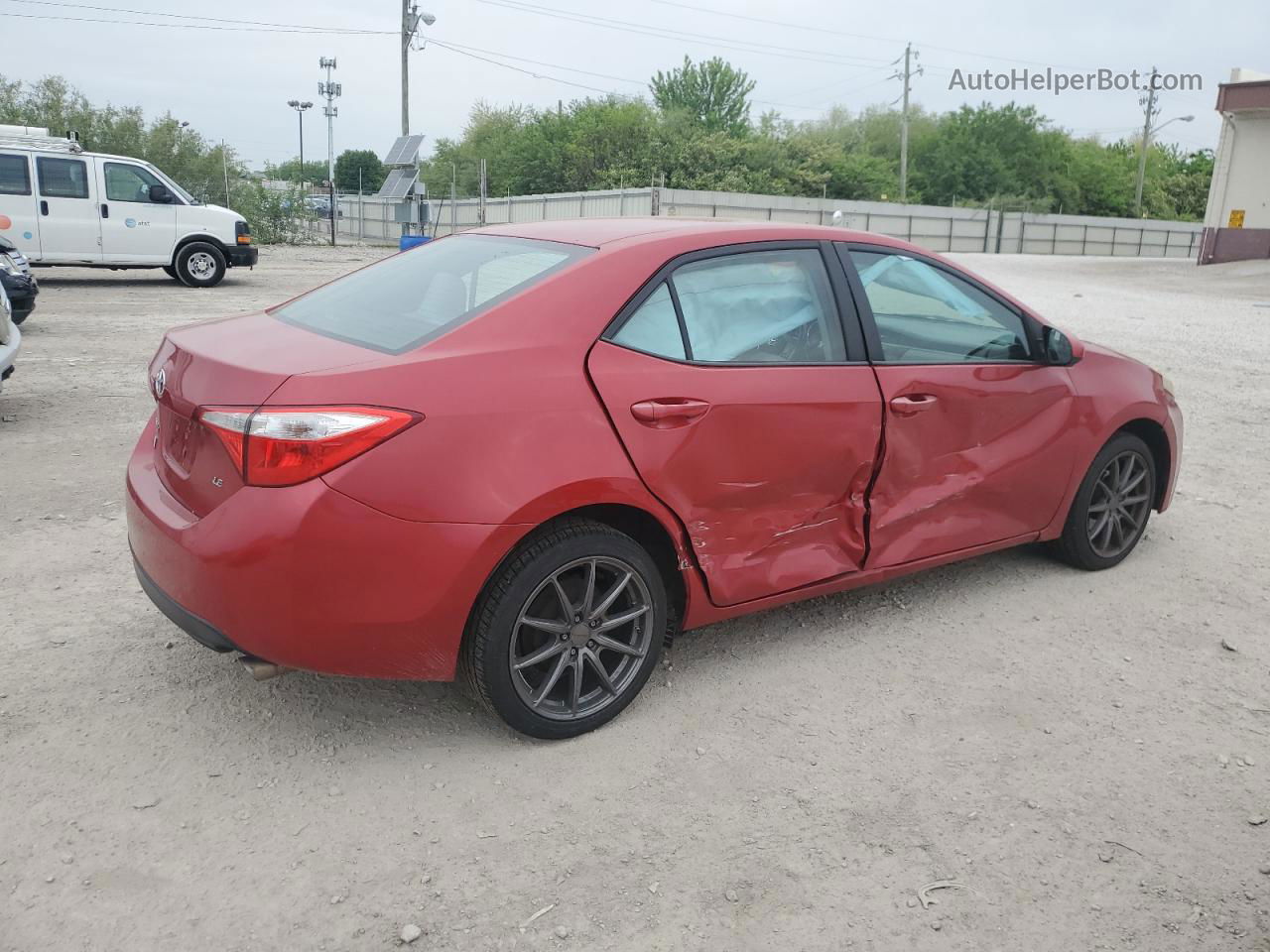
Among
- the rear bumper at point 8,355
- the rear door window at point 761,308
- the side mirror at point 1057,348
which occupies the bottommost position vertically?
the rear bumper at point 8,355

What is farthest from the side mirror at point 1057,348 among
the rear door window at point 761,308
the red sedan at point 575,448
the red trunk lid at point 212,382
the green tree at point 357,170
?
the green tree at point 357,170

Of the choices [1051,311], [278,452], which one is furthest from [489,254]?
[1051,311]

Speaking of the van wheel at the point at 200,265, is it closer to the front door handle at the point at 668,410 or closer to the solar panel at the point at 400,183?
the solar panel at the point at 400,183

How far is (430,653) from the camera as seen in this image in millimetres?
2924

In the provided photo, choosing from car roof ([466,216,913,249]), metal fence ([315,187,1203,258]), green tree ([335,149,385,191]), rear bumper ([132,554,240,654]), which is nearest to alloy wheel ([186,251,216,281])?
metal fence ([315,187,1203,258])

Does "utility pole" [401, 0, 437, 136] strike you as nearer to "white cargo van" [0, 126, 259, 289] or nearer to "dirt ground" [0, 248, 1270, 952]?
"white cargo van" [0, 126, 259, 289]

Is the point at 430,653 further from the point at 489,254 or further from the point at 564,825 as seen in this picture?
the point at 489,254

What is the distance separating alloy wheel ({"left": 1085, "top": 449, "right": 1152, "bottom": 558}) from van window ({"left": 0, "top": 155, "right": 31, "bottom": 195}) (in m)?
15.8

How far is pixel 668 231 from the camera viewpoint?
352 cm

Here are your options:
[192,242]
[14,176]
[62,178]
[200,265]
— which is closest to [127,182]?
[62,178]

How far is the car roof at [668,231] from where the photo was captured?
3479 millimetres

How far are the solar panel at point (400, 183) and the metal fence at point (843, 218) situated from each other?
60.8 inches

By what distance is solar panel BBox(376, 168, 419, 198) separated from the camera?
32.1 metres

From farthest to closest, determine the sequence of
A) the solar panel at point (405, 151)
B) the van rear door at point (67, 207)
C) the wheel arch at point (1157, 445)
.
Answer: the solar panel at point (405, 151), the van rear door at point (67, 207), the wheel arch at point (1157, 445)
